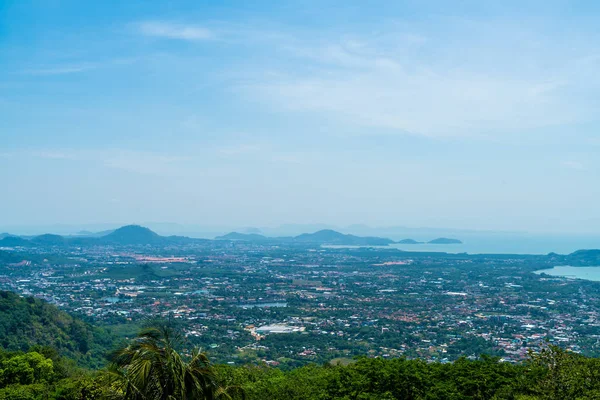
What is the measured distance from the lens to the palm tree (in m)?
6.63

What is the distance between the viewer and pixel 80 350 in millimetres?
26891

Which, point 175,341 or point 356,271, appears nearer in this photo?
point 175,341

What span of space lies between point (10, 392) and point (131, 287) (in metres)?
42.9

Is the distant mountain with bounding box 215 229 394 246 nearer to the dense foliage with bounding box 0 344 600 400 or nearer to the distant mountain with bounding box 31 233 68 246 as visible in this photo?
the distant mountain with bounding box 31 233 68 246

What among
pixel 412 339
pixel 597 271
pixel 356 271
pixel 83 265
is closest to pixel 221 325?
pixel 412 339

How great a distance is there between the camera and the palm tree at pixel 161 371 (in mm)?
6629

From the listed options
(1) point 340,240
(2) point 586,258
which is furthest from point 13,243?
(2) point 586,258

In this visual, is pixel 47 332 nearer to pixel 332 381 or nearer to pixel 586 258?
pixel 332 381

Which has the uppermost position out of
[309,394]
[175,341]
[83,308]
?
[175,341]

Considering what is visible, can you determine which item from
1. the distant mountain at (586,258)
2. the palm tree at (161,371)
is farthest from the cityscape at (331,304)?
the palm tree at (161,371)

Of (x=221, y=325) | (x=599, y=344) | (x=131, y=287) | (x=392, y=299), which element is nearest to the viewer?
(x=599, y=344)

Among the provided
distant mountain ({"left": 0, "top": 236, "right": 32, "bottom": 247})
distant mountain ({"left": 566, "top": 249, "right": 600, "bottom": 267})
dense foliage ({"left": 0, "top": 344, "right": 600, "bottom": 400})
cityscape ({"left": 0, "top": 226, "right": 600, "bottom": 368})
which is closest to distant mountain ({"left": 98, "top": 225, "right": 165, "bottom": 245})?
distant mountain ({"left": 0, "top": 236, "right": 32, "bottom": 247})

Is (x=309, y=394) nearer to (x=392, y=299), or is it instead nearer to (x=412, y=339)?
(x=412, y=339)

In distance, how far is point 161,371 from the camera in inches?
266
